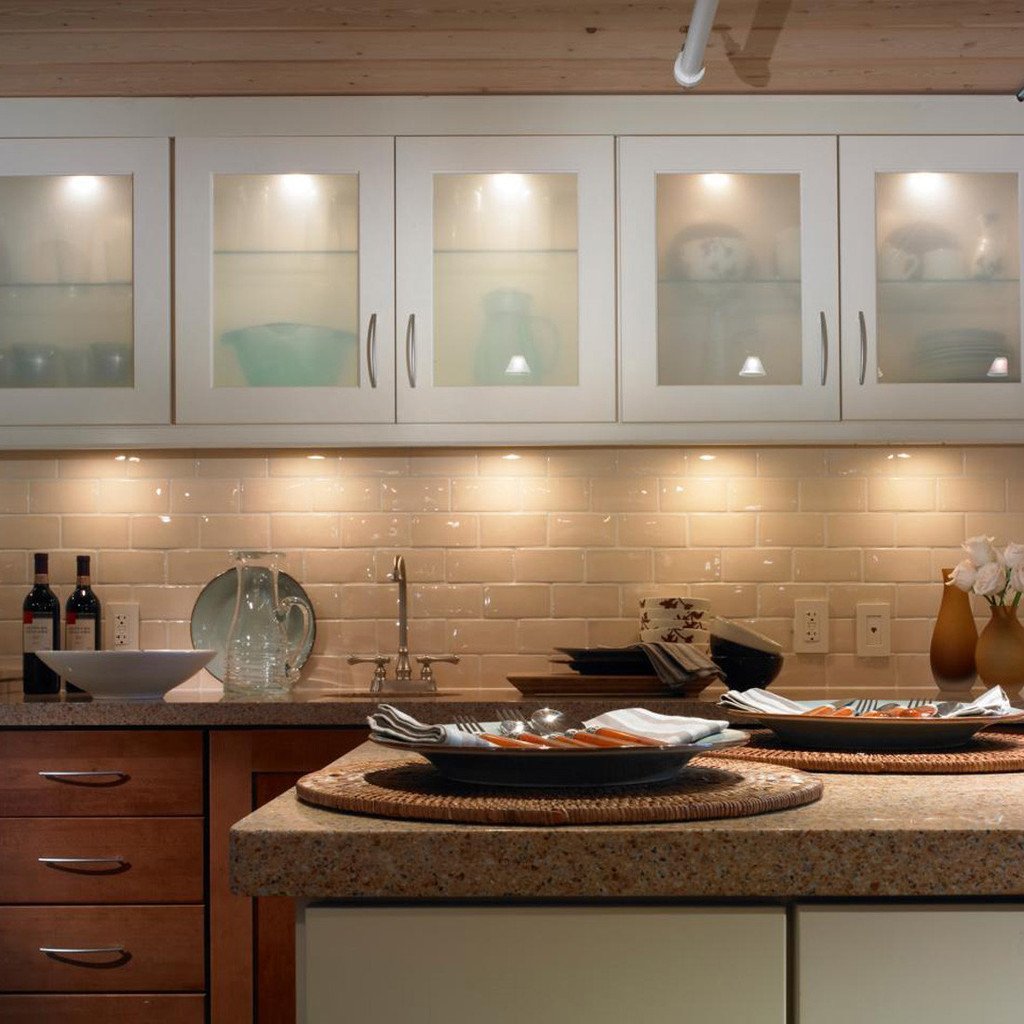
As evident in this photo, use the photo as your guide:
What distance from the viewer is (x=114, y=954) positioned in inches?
107

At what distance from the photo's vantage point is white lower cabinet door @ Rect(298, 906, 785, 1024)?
3.32 feet

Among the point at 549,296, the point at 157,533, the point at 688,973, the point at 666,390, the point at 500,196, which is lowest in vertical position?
the point at 688,973

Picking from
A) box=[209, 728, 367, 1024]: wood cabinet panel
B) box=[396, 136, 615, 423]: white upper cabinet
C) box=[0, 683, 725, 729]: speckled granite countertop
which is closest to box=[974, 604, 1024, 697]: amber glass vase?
box=[0, 683, 725, 729]: speckled granite countertop

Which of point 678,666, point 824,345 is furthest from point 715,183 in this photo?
point 678,666

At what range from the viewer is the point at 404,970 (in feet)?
3.32

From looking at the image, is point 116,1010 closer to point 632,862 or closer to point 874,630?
point 874,630

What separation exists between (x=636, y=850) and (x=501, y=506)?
245cm

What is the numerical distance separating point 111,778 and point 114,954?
335mm

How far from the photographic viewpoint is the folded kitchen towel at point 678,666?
274cm

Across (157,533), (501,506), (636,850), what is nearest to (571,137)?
(501,506)

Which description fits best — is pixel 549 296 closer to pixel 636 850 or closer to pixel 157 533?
pixel 157 533

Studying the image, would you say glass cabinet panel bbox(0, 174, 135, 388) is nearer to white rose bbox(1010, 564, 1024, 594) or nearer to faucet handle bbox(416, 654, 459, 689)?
faucet handle bbox(416, 654, 459, 689)

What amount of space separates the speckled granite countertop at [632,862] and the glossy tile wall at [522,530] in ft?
7.90

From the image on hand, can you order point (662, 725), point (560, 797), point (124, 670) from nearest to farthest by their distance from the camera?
point (560, 797), point (662, 725), point (124, 670)
